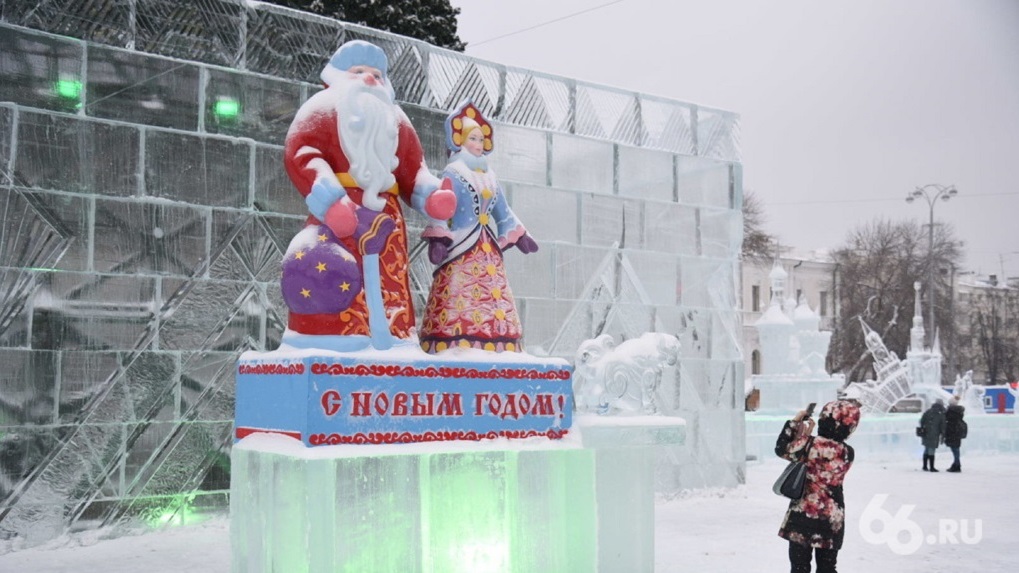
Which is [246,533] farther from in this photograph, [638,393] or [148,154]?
[148,154]

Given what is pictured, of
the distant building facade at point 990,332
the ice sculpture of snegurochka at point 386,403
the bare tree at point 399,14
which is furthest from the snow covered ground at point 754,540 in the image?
the distant building facade at point 990,332

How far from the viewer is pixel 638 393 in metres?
6.23

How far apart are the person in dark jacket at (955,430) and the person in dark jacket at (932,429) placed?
121mm

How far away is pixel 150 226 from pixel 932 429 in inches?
513

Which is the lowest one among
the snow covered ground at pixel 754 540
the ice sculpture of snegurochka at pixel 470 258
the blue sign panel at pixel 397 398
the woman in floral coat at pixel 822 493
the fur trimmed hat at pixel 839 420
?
the snow covered ground at pixel 754 540

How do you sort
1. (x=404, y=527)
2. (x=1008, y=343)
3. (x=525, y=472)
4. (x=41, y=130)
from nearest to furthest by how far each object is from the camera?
(x=404, y=527) < (x=525, y=472) < (x=41, y=130) < (x=1008, y=343)

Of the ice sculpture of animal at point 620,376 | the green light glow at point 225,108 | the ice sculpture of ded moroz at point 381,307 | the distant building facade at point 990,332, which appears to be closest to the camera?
the ice sculpture of ded moroz at point 381,307

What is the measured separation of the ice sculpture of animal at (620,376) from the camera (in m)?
6.16

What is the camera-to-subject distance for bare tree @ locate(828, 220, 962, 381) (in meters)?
39.6

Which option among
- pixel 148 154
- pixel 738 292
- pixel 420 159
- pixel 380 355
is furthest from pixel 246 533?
pixel 738 292

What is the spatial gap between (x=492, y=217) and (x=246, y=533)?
2155mm

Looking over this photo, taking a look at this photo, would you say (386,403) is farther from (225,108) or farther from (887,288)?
(887,288)

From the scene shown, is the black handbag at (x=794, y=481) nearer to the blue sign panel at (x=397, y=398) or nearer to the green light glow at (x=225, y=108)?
the blue sign panel at (x=397, y=398)

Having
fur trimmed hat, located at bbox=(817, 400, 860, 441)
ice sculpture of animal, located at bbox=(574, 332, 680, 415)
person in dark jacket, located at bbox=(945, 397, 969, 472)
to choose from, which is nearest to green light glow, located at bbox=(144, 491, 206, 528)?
ice sculpture of animal, located at bbox=(574, 332, 680, 415)
